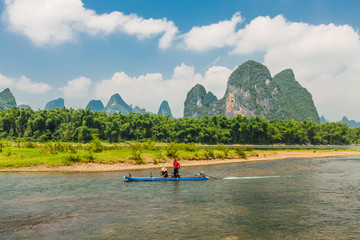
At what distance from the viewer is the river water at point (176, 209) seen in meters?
13.3

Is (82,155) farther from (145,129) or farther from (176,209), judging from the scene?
(145,129)

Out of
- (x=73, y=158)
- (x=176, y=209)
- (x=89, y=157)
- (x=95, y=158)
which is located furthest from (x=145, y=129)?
(x=176, y=209)

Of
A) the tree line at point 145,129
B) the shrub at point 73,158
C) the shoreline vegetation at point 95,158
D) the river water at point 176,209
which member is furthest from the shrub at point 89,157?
the tree line at point 145,129

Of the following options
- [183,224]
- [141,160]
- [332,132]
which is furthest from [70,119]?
[332,132]

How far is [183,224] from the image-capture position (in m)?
14.5

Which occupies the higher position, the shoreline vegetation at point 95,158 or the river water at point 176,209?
the shoreline vegetation at point 95,158

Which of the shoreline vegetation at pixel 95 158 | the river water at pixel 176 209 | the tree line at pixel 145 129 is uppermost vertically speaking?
the tree line at pixel 145 129

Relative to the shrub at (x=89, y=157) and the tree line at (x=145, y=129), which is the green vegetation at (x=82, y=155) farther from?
the tree line at (x=145, y=129)

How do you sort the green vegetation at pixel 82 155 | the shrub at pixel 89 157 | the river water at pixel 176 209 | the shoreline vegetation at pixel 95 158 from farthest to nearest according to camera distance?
the shrub at pixel 89 157 → the green vegetation at pixel 82 155 → the shoreline vegetation at pixel 95 158 → the river water at pixel 176 209

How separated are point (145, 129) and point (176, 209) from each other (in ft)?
293

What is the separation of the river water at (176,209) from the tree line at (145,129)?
6535 centimetres

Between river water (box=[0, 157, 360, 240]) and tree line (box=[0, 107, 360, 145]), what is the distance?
214 ft

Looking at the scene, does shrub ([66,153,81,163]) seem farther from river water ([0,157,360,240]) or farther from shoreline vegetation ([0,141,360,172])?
river water ([0,157,360,240])

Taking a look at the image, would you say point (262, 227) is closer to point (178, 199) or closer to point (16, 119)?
point (178, 199)
